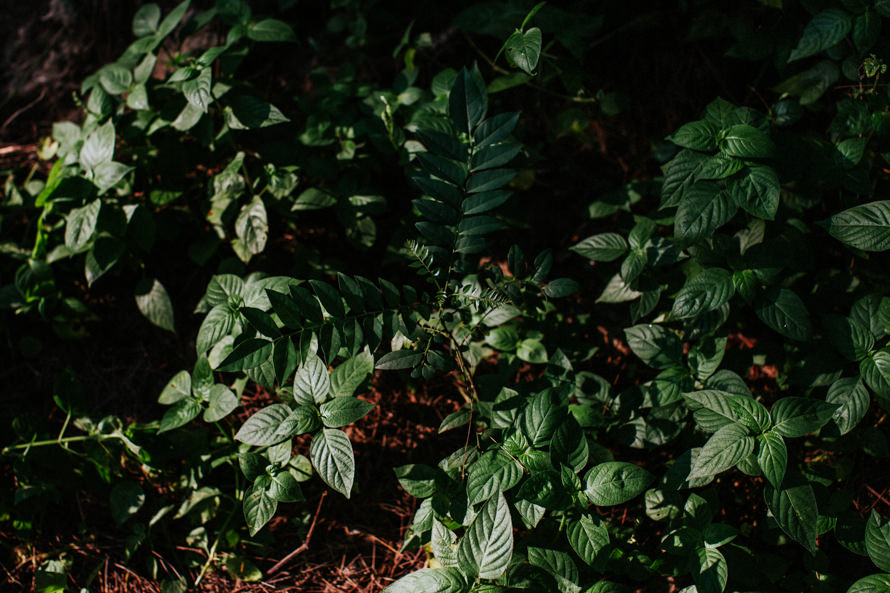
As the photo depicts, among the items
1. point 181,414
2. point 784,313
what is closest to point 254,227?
point 181,414

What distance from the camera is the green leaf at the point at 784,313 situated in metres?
1.66

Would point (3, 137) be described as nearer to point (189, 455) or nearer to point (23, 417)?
point (23, 417)

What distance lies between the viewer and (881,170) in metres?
2.02

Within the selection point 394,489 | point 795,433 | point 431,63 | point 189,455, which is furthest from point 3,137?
point 795,433

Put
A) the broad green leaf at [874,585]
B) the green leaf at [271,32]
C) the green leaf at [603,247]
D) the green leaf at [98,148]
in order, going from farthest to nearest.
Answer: the green leaf at [271,32]
the green leaf at [98,148]
the green leaf at [603,247]
the broad green leaf at [874,585]

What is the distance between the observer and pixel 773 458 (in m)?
1.44

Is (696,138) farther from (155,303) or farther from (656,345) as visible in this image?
(155,303)

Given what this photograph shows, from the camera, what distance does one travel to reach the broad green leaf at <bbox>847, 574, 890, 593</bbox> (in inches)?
53.2

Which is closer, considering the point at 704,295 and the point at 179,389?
the point at 704,295

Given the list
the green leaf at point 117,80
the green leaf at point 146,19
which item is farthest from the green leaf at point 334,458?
the green leaf at point 146,19

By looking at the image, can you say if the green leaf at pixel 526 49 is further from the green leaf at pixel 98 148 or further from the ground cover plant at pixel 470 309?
the green leaf at pixel 98 148

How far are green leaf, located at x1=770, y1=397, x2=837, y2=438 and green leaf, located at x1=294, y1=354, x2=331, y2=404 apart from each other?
4.22ft

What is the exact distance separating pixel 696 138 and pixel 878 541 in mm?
1230

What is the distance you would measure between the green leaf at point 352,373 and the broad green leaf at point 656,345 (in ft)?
2.82
